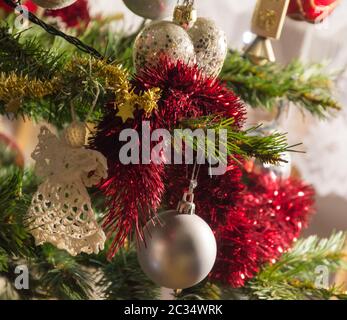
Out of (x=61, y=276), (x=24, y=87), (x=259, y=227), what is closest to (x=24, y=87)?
(x=24, y=87)

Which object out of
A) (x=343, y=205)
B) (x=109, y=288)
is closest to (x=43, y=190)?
(x=109, y=288)

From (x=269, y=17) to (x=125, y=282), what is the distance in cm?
35

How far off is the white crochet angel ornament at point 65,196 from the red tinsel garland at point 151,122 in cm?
2

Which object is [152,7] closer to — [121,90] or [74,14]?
[121,90]

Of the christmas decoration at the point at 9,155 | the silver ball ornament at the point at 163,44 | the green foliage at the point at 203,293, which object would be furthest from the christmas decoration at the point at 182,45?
the christmas decoration at the point at 9,155

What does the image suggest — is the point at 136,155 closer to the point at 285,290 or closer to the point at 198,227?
the point at 198,227

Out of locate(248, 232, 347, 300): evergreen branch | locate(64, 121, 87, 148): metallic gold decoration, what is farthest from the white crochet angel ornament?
locate(248, 232, 347, 300): evergreen branch

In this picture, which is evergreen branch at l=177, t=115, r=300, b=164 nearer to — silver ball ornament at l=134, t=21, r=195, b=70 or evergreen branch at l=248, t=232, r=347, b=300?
silver ball ornament at l=134, t=21, r=195, b=70

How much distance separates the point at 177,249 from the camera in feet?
1.58

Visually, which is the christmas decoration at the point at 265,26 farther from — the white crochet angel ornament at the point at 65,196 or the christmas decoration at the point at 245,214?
the white crochet angel ornament at the point at 65,196

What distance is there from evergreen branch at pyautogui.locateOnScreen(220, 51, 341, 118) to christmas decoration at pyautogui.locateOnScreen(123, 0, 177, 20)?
0.18 m

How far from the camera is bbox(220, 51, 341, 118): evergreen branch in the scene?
73 centimetres
